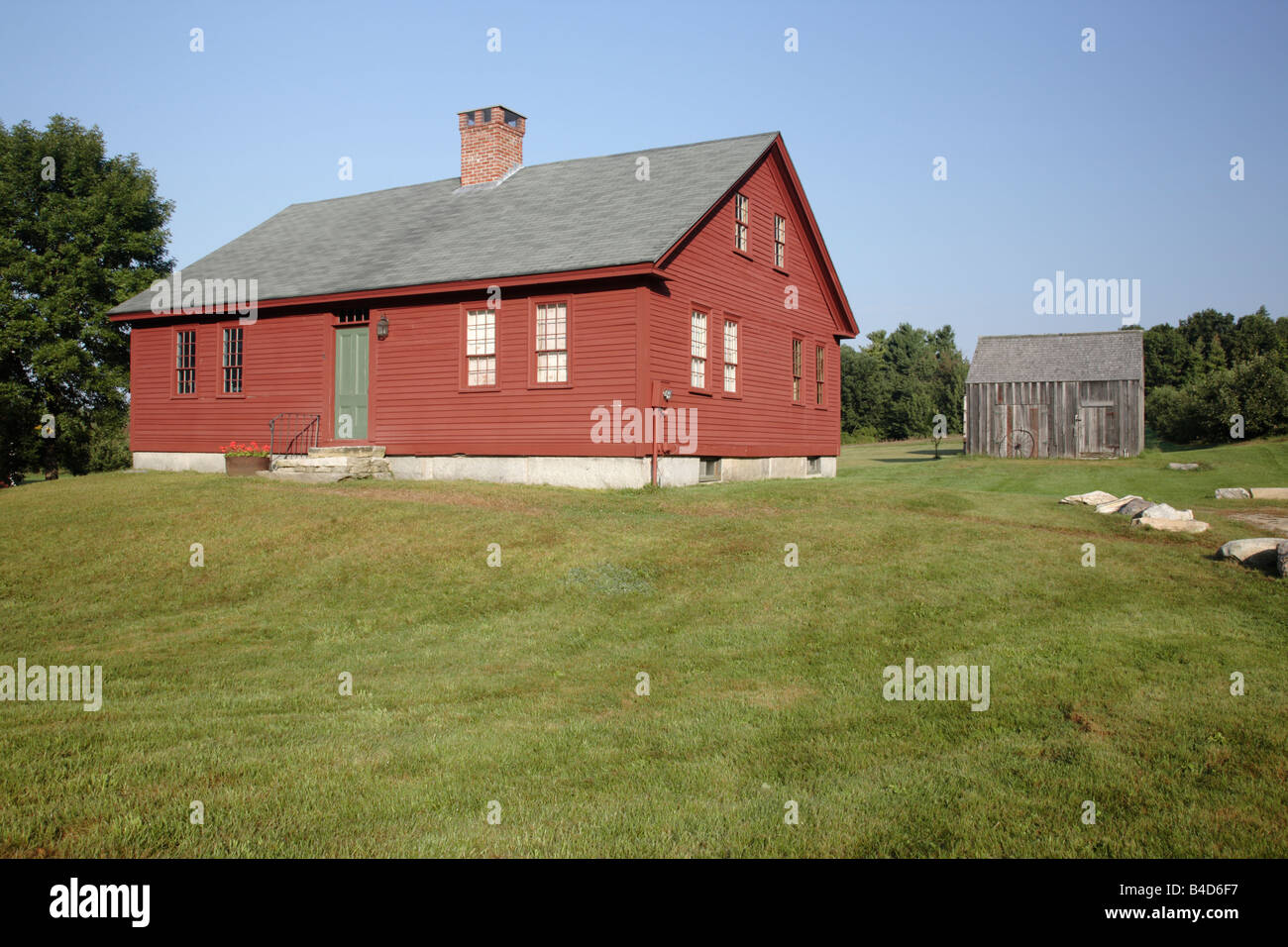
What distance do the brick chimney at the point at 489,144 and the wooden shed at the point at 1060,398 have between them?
84.9 feet

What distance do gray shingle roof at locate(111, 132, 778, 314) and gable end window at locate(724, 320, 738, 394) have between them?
11.0 feet

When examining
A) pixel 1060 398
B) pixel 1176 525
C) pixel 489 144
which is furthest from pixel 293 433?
pixel 1060 398

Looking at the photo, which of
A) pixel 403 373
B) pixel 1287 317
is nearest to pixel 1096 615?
pixel 403 373

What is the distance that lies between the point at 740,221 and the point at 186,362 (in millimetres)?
15713

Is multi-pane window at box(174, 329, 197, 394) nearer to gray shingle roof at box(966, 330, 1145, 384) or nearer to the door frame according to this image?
the door frame

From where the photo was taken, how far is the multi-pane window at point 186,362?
24734mm

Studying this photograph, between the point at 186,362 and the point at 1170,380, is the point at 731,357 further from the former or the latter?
the point at 1170,380

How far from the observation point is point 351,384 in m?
22.2

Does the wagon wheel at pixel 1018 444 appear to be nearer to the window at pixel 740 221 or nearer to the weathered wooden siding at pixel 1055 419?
the weathered wooden siding at pixel 1055 419

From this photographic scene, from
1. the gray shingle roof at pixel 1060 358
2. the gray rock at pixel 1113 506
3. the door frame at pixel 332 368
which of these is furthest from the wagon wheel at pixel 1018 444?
the door frame at pixel 332 368
